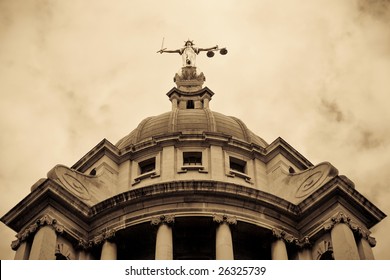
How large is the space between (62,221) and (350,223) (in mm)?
15984

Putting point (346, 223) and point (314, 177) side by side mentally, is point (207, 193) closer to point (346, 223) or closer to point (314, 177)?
point (314, 177)

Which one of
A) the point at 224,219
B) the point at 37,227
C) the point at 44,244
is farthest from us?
the point at 224,219

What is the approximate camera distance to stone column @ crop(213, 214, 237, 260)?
136 feet

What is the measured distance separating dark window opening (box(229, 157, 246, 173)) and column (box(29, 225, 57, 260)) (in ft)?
44.6

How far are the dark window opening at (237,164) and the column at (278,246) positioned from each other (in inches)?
292

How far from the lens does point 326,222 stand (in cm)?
4269

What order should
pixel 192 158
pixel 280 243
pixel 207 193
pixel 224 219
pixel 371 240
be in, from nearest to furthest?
pixel 371 240 → pixel 224 219 → pixel 280 243 → pixel 207 193 → pixel 192 158

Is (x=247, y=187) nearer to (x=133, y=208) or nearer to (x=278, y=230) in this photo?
(x=278, y=230)

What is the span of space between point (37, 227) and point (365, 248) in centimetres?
1785

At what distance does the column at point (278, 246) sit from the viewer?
42.7m

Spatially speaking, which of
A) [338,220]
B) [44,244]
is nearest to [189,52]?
[338,220]

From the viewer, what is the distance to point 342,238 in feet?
134

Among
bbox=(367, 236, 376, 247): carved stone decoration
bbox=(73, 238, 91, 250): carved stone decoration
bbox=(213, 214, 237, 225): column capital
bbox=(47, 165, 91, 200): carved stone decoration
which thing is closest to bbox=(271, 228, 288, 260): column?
bbox=(213, 214, 237, 225): column capital

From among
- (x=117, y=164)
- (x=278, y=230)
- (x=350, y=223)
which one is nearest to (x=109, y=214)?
(x=117, y=164)
